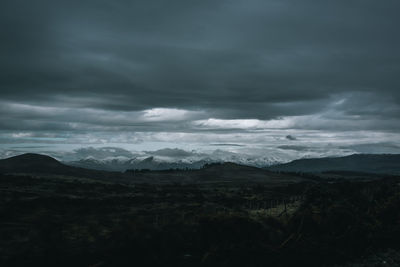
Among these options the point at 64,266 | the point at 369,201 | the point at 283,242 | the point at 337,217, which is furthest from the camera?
the point at 369,201

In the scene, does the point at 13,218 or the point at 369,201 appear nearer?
the point at 13,218

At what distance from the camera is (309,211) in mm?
37812

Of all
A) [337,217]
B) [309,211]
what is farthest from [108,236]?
[337,217]

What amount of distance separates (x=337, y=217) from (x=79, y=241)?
25.3 m

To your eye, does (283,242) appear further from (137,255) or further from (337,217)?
(137,255)

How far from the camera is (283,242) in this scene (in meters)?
31.2

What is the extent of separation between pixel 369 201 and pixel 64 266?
41.6 meters

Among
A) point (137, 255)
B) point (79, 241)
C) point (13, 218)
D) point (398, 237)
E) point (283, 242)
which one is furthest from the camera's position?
point (13, 218)

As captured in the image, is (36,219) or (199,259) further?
(36,219)

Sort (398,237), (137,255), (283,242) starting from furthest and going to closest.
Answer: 1. (398,237)
2. (283,242)
3. (137,255)

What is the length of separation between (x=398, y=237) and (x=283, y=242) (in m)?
12.3

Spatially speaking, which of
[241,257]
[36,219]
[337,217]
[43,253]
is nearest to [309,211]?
[337,217]

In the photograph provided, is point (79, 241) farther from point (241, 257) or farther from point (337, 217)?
point (337, 217)

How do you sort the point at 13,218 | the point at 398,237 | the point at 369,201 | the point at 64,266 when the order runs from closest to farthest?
the point at 64,266 < the point at 398,237 < the point at 13,218 < the point at 369,201
